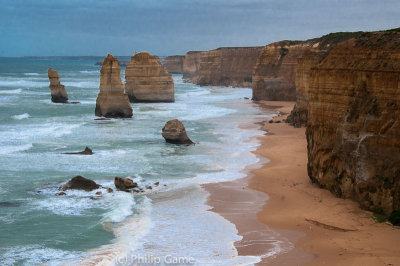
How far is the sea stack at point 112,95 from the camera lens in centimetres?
3916

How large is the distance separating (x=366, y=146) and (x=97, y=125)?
25.2 metres

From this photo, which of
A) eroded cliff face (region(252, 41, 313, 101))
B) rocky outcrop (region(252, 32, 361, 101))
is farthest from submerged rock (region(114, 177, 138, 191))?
eroded cliff face (region(252, 41, 313, 101))

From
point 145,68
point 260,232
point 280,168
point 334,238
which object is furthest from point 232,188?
point 145,68

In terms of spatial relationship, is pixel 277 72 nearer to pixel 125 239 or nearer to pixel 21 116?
pixel 21 116

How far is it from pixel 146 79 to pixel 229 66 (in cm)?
4311

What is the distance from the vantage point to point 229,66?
311ft

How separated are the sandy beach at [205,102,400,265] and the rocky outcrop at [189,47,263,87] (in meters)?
70.8

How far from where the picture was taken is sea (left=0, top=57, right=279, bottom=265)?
12.5m

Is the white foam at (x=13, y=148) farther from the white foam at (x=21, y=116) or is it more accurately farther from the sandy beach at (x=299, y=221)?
the white foam at (x=21, y=116)

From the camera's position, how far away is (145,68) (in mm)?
53156

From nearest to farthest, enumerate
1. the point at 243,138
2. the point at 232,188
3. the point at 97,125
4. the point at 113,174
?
the point at 232,188 < the point at 113,174 < the point at 243,138 < the point at 97,125

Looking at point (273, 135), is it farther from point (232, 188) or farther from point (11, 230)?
point (11, 230)

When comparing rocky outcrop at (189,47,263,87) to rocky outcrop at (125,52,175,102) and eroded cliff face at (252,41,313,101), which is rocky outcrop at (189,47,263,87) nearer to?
eroded cliff face at (252,41,313,101)

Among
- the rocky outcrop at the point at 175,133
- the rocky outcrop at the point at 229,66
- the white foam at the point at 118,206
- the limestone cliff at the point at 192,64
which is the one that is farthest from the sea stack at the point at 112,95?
the limestone cliff at the point at 192,64
